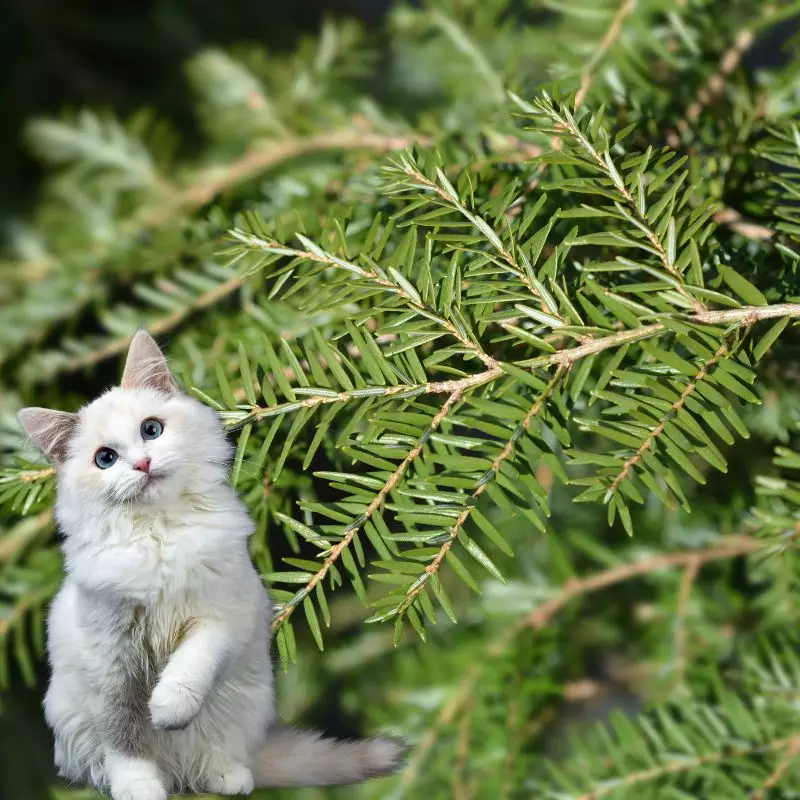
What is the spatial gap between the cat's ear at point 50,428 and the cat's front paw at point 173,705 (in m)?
0.09

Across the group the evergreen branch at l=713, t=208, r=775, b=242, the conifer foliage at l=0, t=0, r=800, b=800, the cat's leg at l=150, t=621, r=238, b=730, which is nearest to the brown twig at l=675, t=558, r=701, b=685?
the conifer foliage at l=0, t=0, r=800, b=800

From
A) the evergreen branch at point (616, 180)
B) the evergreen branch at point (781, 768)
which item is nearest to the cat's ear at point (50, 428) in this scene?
the evergreen branch at point (616, 180)

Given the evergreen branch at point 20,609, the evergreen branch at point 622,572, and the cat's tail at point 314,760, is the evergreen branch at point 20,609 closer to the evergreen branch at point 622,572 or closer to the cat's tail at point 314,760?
the cat's tail at point 314,760

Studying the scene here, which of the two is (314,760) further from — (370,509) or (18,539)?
(18,539)

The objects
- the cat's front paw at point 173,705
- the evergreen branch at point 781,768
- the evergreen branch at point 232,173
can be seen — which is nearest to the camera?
the cat's front paw at point 173,705

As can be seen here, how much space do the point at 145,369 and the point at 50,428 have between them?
0.12ft

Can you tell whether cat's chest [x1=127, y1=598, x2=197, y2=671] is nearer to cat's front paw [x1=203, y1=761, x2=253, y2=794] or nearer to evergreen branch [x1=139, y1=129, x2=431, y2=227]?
cat's front paw [x1=203, y1=761, x2=253, y2=794]

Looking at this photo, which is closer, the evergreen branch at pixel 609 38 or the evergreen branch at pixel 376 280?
the evergreen branch at pixel 376 280

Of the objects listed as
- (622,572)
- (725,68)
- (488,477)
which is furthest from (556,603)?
(725,68)

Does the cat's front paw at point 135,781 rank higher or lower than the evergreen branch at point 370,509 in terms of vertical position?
lower

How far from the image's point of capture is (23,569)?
0.40 m

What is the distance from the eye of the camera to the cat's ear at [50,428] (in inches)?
11.4

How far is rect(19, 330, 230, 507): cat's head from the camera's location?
280 mm

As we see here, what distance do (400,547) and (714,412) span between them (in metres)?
0.14
